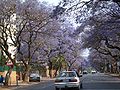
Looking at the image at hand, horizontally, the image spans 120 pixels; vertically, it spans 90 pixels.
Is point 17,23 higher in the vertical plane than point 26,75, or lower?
higher

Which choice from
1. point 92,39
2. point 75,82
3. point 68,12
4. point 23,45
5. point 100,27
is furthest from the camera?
point 23,45

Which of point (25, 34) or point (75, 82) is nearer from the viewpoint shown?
point (75, 82)

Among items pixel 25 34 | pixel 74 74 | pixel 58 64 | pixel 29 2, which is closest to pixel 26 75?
pixel 25 34

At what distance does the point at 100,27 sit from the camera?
138ft

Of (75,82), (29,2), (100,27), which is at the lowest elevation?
(75,82)

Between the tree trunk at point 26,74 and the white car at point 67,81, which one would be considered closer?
the white car at point 67,81

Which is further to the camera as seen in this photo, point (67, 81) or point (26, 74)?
point (26, 74)

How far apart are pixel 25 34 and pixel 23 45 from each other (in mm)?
8284

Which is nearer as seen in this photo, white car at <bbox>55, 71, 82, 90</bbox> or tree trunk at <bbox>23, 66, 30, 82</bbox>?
white car at <bbox>55, 71, 82, 90</bbox>

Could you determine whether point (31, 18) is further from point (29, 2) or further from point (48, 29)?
point (48, 29)

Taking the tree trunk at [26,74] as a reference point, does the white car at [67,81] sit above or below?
below

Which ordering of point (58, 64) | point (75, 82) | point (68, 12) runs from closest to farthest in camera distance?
1. point (68, 12)
2. point (75, 82)
3. point (58, 64)

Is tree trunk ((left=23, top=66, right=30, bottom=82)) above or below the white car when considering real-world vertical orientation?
above

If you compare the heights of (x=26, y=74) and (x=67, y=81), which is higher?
(x=26, y=74)
